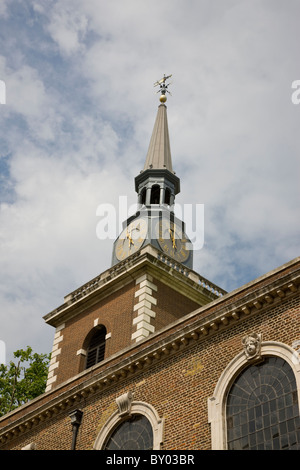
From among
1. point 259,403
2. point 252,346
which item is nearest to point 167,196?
point 252,346

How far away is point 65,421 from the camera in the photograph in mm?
23891

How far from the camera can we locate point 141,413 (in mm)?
20891

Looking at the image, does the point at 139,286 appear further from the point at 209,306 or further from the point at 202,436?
the point at 202,436

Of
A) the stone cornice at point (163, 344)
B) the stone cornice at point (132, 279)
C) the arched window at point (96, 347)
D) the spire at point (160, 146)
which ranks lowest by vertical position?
the stone cornice at point (163, 344)

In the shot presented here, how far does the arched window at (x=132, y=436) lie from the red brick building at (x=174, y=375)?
0.10 ft

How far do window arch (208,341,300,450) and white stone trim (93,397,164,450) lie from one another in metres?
1.95

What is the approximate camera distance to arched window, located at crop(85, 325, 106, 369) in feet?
99.0

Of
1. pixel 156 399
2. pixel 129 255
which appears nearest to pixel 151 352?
pixel 156 399

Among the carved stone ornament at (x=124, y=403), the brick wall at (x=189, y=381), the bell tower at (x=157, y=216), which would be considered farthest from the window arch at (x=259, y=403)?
the bell tower at (x=157, y=216)

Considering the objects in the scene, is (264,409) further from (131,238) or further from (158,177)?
(158,177)

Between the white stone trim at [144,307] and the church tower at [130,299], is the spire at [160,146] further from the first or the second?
the white stone trim at [144,307]

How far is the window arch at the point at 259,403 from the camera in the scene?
1694cm

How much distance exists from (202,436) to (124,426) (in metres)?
3.57

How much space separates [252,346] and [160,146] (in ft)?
84.2
